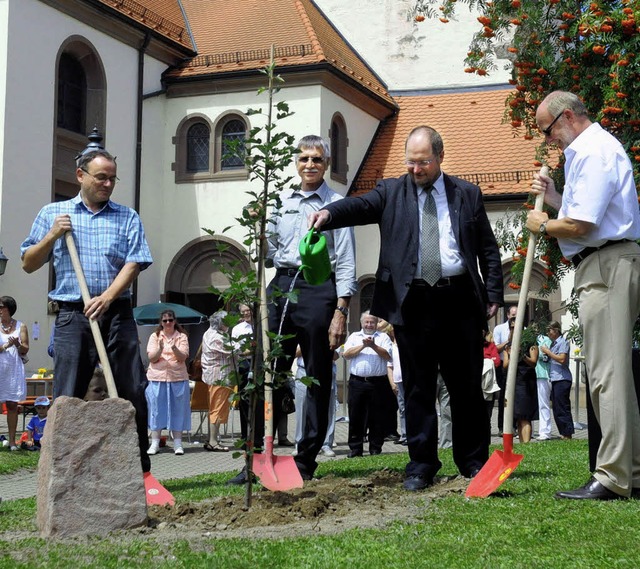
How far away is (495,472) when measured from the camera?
6.04m

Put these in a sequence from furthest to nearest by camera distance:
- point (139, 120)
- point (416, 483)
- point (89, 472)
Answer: point (139, 120) < point (416, 483) < point (89, 472)

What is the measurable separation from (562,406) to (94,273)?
1068 cm

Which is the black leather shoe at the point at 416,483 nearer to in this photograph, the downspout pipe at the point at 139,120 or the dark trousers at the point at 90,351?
the dark trousers at the point at 90,351

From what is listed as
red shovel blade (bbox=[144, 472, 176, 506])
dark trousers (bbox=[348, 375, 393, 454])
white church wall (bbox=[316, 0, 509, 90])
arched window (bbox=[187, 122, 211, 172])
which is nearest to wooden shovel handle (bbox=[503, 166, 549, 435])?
red shovel blade (bbox=[144, 472, 176, 506])

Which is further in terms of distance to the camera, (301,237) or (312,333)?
(301,237)

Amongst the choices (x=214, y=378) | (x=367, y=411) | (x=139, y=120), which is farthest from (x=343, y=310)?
(x=139, y=120)

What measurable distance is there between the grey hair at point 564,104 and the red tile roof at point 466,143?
21.5 meters

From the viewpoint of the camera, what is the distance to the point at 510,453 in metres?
6.09

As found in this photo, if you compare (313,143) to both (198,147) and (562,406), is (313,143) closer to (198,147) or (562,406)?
(562,406)

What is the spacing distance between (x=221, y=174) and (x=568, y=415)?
1520 centimetres

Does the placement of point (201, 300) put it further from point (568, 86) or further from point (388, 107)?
point (568, 86)

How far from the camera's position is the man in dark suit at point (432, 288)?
647 cm

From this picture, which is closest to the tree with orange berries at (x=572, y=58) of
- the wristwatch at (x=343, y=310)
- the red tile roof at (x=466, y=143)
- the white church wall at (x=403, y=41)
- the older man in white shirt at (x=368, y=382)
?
the older man in white shirt at (x=368, y=382)

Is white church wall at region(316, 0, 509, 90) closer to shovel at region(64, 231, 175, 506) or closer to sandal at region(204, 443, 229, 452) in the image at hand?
sandal at region(204, 443, 229, 452)
